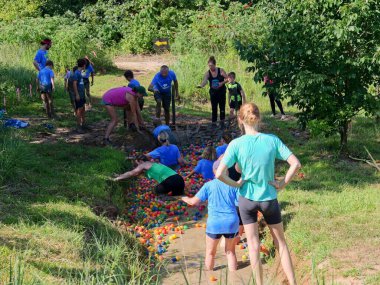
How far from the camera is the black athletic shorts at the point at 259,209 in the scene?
19.1ft

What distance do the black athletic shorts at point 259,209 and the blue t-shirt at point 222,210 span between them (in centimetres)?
95

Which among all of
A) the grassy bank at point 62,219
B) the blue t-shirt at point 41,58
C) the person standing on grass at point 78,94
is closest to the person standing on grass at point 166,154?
the grassy bank at point 62,219

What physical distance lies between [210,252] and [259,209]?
152cm

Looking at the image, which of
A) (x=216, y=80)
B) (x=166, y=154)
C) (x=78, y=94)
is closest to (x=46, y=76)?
(x=78, y=94)

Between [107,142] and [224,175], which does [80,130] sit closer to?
[107,142]

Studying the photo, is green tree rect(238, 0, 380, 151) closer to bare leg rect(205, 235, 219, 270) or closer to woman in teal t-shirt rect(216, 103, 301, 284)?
bare leg rect(205, 235, 219, 270)

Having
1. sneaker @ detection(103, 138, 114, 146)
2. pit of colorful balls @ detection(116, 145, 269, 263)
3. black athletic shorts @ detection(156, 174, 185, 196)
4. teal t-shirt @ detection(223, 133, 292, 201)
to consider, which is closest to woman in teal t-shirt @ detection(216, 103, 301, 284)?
teal t-shirt @ detection(223, 133, 292, 201)

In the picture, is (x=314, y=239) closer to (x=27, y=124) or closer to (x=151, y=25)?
(x=27, y=124)

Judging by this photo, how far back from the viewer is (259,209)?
5.87 meters

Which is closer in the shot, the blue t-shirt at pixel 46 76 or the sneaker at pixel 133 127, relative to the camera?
the sneaker at pixel 133 127

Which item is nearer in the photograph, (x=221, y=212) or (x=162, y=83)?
(x=221, y=212)

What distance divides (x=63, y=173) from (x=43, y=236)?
117 inches

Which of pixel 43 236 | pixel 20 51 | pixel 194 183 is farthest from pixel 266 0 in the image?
pixel 20 51

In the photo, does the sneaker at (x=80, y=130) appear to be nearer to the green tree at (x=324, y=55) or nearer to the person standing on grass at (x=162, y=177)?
the person standing on grass at (x=162, y=177)
